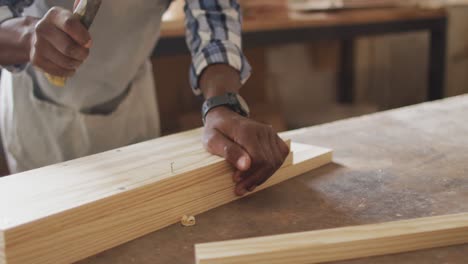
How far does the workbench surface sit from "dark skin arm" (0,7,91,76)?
37cm

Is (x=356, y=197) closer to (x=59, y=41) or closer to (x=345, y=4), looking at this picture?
(x=59, y=41)

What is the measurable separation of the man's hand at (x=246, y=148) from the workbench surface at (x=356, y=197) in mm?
47

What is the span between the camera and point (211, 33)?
1.29 metres

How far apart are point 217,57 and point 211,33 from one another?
8 centimetres

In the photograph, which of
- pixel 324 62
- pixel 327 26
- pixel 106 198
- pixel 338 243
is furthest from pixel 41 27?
pixel 324 62

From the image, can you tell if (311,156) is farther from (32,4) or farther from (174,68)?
(174,68)

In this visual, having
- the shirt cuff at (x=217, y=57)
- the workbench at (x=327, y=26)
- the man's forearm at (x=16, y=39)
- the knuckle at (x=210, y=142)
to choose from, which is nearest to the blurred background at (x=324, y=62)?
the workbench at (x=327, y=26)

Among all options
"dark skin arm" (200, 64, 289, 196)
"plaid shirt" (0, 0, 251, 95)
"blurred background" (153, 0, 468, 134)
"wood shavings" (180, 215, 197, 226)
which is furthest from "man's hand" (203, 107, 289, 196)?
"blurred background" (153, 0, 468, 134)

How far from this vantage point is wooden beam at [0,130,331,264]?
2.45 ft

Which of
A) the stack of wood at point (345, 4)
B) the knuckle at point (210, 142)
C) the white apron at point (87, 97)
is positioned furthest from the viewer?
the stack of wood at point (345, 4)

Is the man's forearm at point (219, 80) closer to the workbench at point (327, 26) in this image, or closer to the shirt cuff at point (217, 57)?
the shirt cuff at point (217, 57)

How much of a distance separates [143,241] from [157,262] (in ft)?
0.29

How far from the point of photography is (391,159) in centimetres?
120

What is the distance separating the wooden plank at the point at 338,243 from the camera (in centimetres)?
74
